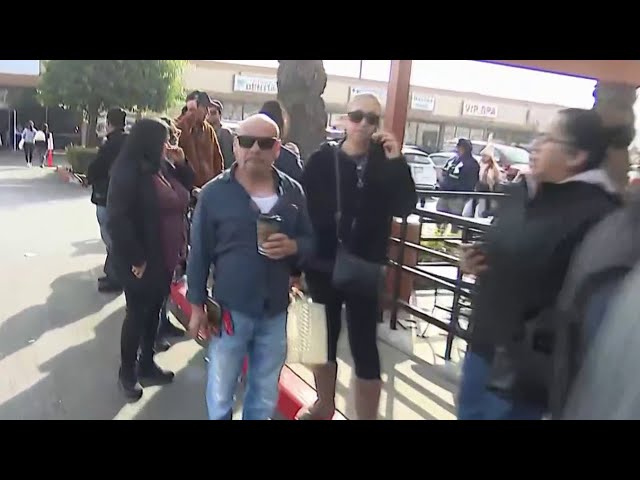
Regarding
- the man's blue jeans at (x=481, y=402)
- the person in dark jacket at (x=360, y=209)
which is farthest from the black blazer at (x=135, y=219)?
the man's blue jeans at (x=481, y=402)

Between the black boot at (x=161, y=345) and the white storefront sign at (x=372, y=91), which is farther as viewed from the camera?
the black boot at (x=161, y=345)

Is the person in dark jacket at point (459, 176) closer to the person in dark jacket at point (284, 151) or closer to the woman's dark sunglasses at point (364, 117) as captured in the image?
the woman's dark sunglasses at point (364, 117)

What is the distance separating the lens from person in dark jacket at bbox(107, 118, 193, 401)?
1.30 metres

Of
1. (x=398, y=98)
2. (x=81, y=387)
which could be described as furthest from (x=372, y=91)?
(x=81, y=387)

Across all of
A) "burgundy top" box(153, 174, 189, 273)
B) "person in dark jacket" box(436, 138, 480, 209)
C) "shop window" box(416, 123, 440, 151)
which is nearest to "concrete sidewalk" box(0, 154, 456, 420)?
"burgundy top" box(153, 174, 189, 273)

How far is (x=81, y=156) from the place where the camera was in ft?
4.15

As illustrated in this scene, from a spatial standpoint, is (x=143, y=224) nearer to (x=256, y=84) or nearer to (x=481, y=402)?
(x=256, y=84)

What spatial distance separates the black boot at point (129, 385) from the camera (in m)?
1.40

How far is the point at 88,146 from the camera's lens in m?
1.23

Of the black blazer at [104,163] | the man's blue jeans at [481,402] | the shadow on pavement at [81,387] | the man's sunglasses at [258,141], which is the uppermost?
the man's sunglasses at [258,141]

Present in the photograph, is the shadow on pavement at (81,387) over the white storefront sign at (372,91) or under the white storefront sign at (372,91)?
under

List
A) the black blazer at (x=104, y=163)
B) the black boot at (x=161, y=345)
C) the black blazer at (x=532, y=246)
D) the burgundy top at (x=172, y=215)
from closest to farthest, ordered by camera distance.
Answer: the black blazer at (x=532, y=246) → the black blazer at (x=104, y=163) → the burgundy top at (x=172, y=215) → the black boot at (x=161, y=345)
